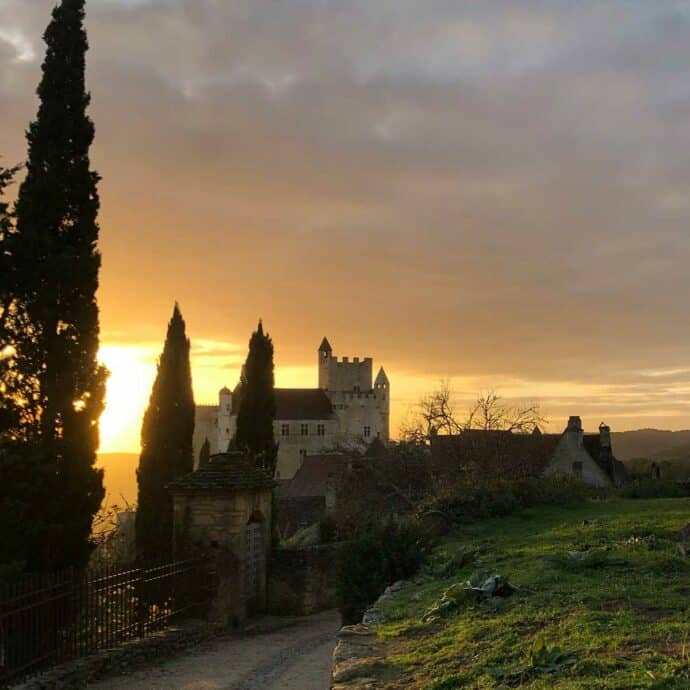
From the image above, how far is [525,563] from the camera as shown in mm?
11852

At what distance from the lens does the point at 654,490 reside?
86.3 ft

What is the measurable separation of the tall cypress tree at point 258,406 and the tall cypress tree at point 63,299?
15363 millimetres

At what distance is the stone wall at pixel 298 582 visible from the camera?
1961 cm

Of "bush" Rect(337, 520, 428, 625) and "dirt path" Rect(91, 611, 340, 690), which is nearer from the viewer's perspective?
"dirt path" Rect(91, 611, 340, 690)

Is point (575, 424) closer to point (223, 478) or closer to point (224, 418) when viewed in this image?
point (223, 478)

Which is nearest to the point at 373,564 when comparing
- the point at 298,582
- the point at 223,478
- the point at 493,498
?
the point at 223,478

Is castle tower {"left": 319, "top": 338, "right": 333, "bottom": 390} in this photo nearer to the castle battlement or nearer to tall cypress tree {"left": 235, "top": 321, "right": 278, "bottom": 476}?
the castle battlement

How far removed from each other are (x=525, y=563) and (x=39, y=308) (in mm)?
9833

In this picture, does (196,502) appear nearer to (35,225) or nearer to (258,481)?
(258,481)

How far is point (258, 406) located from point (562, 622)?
25.7 metres

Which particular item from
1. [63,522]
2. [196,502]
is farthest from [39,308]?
[196,502]

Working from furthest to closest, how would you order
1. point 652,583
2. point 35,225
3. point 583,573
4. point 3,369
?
point 35,225, point 3,369, point 583,573, point 652,583

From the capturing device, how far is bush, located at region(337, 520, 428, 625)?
13.7 metres

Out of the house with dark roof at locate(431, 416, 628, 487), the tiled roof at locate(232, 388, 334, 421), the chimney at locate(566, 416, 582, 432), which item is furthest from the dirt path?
the tiled roof at locate(232, 388, 334, 421)
